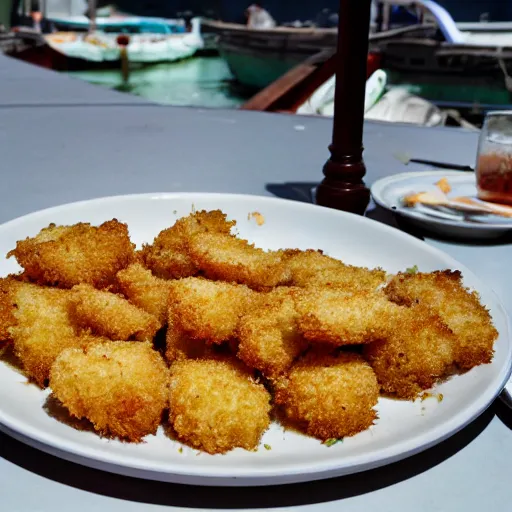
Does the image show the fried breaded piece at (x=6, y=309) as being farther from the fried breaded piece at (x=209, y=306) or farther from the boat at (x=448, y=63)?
the boat at (x=448, y=63)

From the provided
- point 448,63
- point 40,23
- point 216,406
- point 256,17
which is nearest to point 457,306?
point 216,406

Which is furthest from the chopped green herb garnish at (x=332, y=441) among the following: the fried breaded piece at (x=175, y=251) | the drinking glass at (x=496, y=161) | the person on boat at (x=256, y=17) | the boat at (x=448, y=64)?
the person on boat at (x=256, y=17)

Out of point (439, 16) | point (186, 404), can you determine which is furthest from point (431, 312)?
point (439, 16)

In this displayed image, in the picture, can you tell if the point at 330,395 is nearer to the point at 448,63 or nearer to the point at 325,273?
the point at 325,273

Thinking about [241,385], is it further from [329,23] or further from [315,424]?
[329,23]

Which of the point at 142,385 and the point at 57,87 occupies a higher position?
the point at 57,87

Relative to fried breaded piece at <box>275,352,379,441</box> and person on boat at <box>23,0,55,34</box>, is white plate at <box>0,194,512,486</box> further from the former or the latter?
person on boat at <box>23,0,55,34</box>
